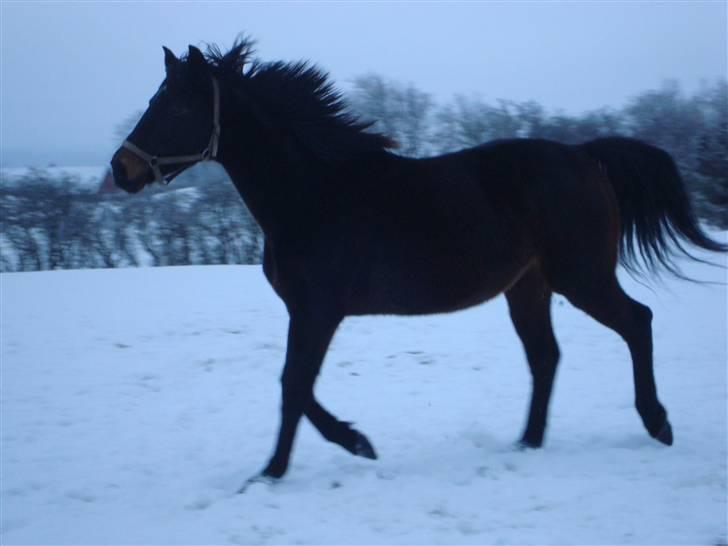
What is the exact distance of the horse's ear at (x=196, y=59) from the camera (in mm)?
3727

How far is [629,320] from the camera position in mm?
4074

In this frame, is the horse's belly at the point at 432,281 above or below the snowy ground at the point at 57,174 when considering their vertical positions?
above

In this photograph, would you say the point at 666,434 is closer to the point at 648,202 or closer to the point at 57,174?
the point at 648,202

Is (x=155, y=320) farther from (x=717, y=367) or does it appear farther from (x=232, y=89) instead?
(x=717, y=367)

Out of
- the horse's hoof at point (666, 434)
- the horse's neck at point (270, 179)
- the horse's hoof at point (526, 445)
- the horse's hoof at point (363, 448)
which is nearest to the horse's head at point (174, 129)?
the horse's neck at point (270, 179)

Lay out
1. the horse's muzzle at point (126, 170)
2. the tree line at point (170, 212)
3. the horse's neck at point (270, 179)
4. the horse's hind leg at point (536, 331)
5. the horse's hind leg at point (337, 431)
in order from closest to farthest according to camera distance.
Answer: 1. the horse's muzzle at point (126, 170)
2. the horse's neck at point (270, 179)
3. the horse's hind leg at point (337, 431)
4. the horse's hind leg at point (536, 331)
5. the tree line at point (170, 212)

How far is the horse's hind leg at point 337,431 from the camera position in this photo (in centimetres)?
398

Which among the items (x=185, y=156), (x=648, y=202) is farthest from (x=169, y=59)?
(x=648, y=202)

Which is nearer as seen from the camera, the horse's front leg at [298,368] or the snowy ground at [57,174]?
the horse's front leg at [298,368]

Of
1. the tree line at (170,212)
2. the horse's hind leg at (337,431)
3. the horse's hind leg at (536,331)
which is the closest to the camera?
the horse's hind leg at (337,431)

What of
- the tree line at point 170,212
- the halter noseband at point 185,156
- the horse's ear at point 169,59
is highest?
the horse's ear at point 169,59

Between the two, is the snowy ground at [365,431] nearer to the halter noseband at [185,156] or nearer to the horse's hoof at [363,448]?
the horse's hoof at [363,448]

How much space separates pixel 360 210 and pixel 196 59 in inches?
48.3

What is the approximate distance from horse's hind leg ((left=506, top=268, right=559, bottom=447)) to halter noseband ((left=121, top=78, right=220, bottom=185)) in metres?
2.05
